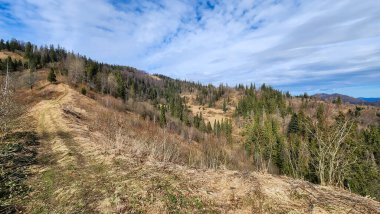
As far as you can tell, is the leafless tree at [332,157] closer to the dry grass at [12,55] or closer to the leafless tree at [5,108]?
the leafless tree at [5,108]

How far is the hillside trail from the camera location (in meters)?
6.72

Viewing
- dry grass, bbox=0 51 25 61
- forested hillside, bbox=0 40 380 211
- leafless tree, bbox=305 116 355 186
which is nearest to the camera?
leafless tree, bbox=305 116 355 186

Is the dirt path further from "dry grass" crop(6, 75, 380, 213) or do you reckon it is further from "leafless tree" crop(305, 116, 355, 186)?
"leafless tree" crop(305, 116, 355, 186)

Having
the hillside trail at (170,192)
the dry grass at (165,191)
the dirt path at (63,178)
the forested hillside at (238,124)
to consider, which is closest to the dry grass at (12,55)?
the forested hillside at (238,124)

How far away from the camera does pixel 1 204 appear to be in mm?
8336

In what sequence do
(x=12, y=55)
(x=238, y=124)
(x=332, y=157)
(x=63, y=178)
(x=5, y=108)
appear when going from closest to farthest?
(x=332, y=157)
(x=63, y=178)
(x=5, y=108)
(x=12, y=55)
(x=238, y=124)

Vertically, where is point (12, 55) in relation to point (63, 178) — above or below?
above

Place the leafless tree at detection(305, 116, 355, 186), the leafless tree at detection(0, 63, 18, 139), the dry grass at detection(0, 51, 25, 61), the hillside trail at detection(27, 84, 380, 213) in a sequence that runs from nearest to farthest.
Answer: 1. the hillside trail at detection(27, 84, 380, 213)
2. the leafless tree at detection(305, 116, 355, 186)
3. the leafless tree at detection(0, 63, 18, 139)
4. the dry grass at detection(0, 51, 25, 61)

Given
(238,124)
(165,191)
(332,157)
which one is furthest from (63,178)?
(238,124)

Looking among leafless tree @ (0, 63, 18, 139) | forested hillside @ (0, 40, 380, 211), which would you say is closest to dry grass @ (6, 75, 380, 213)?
forested hillside @ (0, 40, 380, 211)

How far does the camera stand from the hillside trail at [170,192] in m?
6.72

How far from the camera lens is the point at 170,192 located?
7.90 metres

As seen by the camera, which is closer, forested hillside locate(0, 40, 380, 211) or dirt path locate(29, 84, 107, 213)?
dirt path locate(29, 84, 107, 213)

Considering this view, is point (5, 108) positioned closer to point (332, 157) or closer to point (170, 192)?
point (170, 192)
